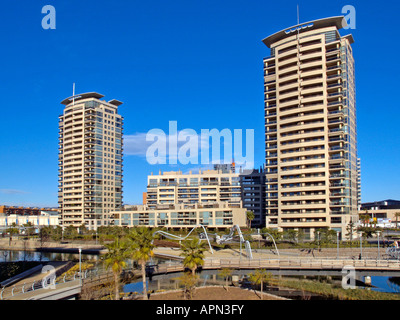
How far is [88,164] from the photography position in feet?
430

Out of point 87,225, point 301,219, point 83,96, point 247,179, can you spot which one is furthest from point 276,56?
point 87,225

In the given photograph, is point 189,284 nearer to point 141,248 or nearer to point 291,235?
point 141,248

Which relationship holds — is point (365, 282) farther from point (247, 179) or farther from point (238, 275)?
point (247, 179)

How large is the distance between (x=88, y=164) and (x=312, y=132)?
83.3 metres

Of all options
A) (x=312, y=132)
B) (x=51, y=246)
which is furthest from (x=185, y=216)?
(x=312, y=132)

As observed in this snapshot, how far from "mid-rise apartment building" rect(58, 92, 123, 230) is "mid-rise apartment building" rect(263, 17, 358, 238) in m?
67.2

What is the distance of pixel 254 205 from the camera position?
5217 inches

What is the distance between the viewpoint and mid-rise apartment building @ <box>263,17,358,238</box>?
84.1 meters

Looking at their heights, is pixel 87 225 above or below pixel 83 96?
below

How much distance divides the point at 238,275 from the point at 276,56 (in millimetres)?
66852

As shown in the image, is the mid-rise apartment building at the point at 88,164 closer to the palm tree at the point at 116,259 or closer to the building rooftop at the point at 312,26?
the building rooftop at the point at 312,26

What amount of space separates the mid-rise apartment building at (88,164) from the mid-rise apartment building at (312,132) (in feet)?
221

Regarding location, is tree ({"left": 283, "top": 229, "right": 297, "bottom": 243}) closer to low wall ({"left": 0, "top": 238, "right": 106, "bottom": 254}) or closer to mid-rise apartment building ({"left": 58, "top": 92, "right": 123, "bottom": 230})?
low wall ({"left": 0, "top": 238, "right": 106, "bottom": 254})

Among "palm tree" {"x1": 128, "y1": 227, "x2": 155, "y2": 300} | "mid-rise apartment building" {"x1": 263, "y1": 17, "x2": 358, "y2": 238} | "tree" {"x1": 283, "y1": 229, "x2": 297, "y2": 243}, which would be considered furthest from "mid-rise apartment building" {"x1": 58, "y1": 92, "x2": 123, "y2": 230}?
"palm tree" {"x1": 128, "y1": 227, "x2": 155, "y2": 300}
